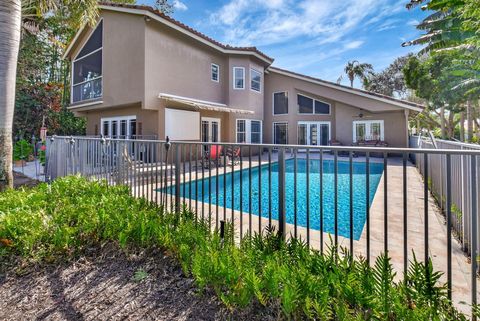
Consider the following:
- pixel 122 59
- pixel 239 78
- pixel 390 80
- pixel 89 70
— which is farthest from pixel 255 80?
pixel 390 80

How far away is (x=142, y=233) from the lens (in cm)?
421

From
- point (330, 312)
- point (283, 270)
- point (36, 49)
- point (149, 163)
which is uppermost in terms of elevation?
point (36, 49)

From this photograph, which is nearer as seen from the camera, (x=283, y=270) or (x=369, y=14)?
(x=283, y=270)

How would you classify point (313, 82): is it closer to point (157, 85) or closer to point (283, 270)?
point (157, 85)

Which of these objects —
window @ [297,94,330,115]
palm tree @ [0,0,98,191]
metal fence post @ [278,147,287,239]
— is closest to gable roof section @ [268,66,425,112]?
window @ [297,94,330,115]

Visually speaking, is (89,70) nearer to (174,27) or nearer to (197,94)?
(174,27)

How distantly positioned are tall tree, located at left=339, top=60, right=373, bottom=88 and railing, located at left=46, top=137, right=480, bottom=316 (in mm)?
36484

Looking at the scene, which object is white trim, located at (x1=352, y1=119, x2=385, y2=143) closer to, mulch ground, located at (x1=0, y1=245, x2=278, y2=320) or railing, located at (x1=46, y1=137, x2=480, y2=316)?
railing, located at (x1=46, y1=137, x2=480, y2=316)

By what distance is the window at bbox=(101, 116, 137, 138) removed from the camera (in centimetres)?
1747

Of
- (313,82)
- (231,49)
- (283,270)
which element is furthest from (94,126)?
(283,270)

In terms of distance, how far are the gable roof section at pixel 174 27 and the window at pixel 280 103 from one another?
4311mm

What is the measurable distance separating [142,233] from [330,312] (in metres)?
3.00

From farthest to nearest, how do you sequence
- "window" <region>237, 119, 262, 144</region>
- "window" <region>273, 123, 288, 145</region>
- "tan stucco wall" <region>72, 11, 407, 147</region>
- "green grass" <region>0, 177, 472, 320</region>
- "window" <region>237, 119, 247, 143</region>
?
"window" <region>273, 123, 288, 145</region> → "window" <region>237, 119, 262, 144</region> → "window" <region>237, 119, 247, 143</region> → "tan stucco wall" <region>72, 11, 407, 147</region> → "green grass" <region>0, 177, 472, 320</region>

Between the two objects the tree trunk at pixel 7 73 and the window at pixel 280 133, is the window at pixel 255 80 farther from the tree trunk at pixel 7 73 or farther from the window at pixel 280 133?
the tree trunk at pixel 7 73
